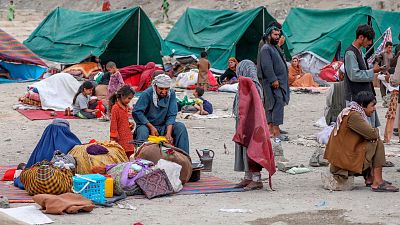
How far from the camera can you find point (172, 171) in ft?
27.6

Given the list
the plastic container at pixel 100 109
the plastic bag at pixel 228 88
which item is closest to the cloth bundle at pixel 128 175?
the plastic container at pixel 100 109

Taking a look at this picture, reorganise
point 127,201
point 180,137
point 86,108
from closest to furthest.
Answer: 1. point 127,201
2. point 180,137
3. point 86,108

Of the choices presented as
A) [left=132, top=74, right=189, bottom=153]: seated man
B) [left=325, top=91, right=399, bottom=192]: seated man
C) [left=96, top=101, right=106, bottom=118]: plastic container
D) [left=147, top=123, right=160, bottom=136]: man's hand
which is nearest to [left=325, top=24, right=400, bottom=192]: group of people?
[left=325, top=91, right=399, bottom=192]: seated man

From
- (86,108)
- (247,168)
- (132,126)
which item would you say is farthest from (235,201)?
(86,108)

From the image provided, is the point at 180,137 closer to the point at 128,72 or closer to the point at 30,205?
the point at 30,205

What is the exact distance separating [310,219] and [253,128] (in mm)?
1539

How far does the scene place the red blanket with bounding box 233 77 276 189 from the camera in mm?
8547

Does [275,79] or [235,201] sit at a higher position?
[275,79]

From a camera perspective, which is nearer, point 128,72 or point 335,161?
point 335,161

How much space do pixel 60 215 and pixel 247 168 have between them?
81.5 inches

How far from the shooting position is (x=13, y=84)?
20.2 metres

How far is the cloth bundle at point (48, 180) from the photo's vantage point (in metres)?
7.86

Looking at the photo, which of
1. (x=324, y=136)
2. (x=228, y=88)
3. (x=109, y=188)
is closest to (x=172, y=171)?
(x=109, y=188)

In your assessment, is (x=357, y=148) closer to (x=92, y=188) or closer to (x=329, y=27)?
(x=92, y=188)
